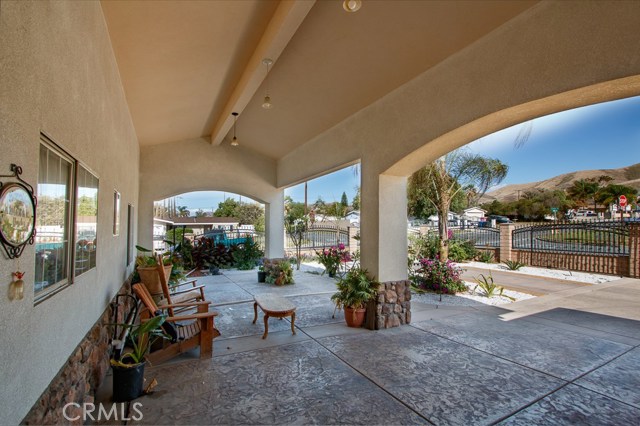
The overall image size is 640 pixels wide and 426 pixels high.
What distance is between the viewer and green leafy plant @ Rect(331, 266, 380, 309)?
5.00 m

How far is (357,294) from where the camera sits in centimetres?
503

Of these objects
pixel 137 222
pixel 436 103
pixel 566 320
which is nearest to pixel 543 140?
pixel 566 320

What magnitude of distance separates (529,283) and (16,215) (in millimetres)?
10467

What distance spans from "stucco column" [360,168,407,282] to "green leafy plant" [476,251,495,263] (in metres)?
8.86

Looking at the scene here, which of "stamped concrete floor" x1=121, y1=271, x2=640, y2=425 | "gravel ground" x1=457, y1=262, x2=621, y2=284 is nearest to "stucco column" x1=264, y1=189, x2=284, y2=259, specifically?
"stamped concrete floor" x1=121, y1=271, x2=640, y2=425

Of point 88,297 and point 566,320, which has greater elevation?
point 88,297

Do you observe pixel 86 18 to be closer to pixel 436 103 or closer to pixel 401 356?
pixel 436 103

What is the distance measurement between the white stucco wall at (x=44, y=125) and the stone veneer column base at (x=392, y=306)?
367cm

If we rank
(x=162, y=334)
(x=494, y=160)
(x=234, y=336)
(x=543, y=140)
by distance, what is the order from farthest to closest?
(x=543, y=140) → (x=494, y=160) → (x=234, y=336) → (x=162, y=334)

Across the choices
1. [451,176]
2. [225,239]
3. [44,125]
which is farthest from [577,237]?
[44,125]

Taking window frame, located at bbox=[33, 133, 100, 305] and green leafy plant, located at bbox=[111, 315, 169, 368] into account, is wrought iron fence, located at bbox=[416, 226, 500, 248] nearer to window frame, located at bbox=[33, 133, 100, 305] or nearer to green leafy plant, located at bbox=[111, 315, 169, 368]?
green leafy plant, located at bbox=[111, 315, 169, 368]

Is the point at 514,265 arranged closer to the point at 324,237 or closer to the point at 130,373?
the point at 324,237

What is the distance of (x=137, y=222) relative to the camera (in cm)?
769

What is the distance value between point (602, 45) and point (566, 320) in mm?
4696
